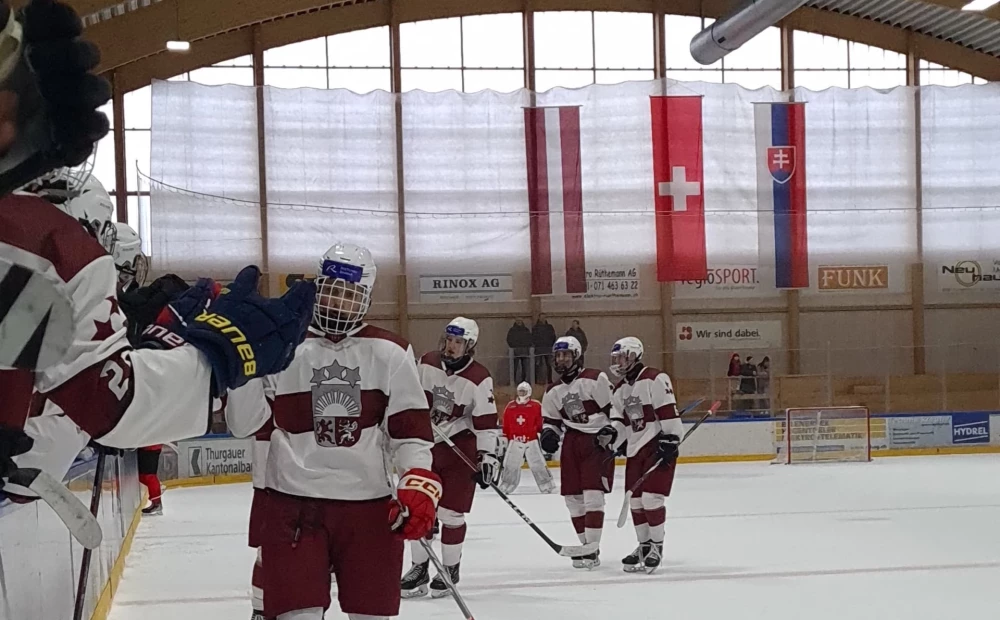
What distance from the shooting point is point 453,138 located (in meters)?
18.4

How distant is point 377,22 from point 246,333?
18.2 m

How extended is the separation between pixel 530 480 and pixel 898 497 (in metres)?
4.20

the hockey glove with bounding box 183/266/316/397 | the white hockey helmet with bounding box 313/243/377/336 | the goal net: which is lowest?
the goal net

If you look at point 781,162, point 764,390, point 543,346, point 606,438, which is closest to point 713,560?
point 606,438

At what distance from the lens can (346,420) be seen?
3543 mm

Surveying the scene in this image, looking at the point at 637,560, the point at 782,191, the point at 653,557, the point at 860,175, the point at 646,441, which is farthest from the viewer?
the point at 860,175

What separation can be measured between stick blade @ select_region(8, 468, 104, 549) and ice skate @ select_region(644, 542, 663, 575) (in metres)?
5.95

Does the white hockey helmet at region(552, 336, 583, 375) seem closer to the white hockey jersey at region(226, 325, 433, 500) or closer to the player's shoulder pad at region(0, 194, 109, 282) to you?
the white hockey jersey at region(226, 325, 433, 500)

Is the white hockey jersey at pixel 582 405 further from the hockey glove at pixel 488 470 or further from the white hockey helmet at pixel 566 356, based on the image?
the hockey glove at pixel 488 470

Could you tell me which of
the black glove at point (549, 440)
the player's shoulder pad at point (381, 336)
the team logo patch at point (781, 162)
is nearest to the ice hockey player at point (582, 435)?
the black glove at point (549, 440)

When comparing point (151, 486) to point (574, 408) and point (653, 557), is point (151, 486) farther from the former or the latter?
point (653, 557)

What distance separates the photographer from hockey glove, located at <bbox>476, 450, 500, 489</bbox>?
6.68m

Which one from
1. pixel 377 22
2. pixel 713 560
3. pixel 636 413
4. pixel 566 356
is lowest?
pixel 713 560

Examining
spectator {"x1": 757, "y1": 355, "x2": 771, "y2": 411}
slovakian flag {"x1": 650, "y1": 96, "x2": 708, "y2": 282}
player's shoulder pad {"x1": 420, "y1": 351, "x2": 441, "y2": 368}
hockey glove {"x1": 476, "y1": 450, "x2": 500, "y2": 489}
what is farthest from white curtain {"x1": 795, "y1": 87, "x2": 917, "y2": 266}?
hockey glove {"x1": 476, "y1": 450, "x2": 500, "y2": 489}
